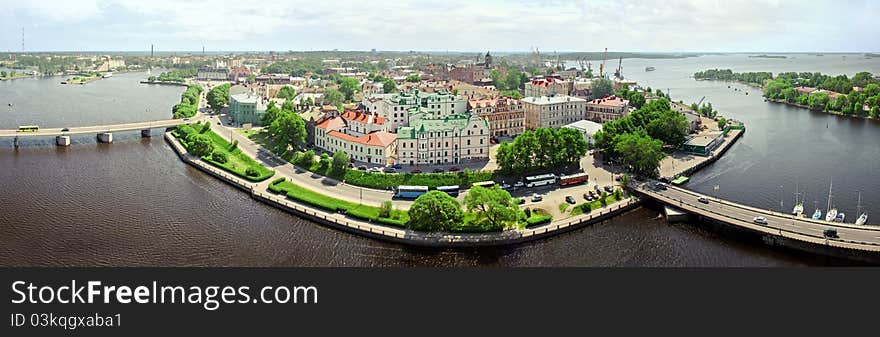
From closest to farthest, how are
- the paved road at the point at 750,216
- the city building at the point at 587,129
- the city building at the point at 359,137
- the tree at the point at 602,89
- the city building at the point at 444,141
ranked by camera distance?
the paved road at the point at 750,216
the city building at the point at 444,141
the city building at the point at 359,137
the city building at the point at 587,129
the tree at the point at 602,89

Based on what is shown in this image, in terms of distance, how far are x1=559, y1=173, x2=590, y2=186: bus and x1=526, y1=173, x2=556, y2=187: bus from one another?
0.70 metres

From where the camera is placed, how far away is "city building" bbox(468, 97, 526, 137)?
2518 inches

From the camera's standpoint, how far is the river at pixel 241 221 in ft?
108

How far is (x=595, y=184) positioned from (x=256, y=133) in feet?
124

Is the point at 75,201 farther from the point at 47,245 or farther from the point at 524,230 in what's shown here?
the point at 524,230

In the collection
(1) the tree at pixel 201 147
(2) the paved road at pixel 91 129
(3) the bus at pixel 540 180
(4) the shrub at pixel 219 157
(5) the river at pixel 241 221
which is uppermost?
(2) the paved road at pixel 91 129

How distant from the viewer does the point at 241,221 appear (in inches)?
1521

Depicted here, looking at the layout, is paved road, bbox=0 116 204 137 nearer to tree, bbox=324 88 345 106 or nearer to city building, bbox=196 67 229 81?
tree, bbox=324 88 345 106

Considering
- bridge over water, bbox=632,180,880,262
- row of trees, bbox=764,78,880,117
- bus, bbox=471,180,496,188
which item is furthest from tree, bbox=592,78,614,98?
bus, bbox=471,180,496,188

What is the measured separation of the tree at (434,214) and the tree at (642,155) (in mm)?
18046

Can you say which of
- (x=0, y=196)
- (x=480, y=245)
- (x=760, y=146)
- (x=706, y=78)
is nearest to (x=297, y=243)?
(x=480, y=245)

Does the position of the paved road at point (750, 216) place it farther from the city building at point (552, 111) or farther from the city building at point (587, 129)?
the city building at point (552, 111)

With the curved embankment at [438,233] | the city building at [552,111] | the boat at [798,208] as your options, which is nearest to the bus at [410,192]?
the curved embankment at [438,233]

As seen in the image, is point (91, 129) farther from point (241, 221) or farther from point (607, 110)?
point (607, 110)
